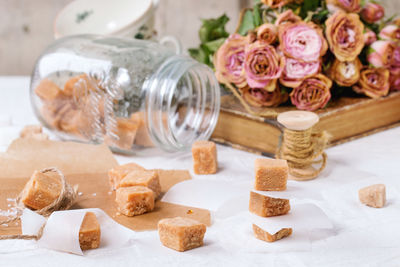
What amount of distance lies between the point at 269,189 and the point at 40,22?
2.28m

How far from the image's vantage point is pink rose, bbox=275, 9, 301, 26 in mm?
1492

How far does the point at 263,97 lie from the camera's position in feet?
5.02

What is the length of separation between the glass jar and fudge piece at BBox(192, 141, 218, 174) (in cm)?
10

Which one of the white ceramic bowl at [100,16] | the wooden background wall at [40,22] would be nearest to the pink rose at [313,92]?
the white ceramic bowl at [100,16]

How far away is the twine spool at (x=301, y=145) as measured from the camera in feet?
4.09

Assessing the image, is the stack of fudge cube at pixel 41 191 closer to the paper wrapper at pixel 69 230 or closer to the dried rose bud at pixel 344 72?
the paper wrapper at pixel 69 230

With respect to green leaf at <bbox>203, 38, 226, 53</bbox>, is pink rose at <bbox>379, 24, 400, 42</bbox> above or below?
above

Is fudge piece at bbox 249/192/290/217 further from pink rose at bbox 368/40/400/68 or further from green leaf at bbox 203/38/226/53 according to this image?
green leaf at bbox 203/38/226/53

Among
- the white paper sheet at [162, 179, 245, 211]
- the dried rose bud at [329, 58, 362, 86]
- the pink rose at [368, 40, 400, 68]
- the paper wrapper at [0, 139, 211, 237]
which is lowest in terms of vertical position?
the paper wrapper at [0, 139, 211, 237]

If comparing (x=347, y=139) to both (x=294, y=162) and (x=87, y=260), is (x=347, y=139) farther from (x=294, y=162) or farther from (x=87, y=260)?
(x=87, y=260)

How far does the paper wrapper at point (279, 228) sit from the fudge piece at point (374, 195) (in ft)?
0.47

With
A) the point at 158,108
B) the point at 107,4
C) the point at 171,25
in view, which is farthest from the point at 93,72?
the point at 171,25

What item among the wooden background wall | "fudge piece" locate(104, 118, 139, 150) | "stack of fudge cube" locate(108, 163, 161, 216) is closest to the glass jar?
"fudge piece" locate(104, 118, 139, 150)

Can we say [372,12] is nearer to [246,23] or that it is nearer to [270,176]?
[246,23]
